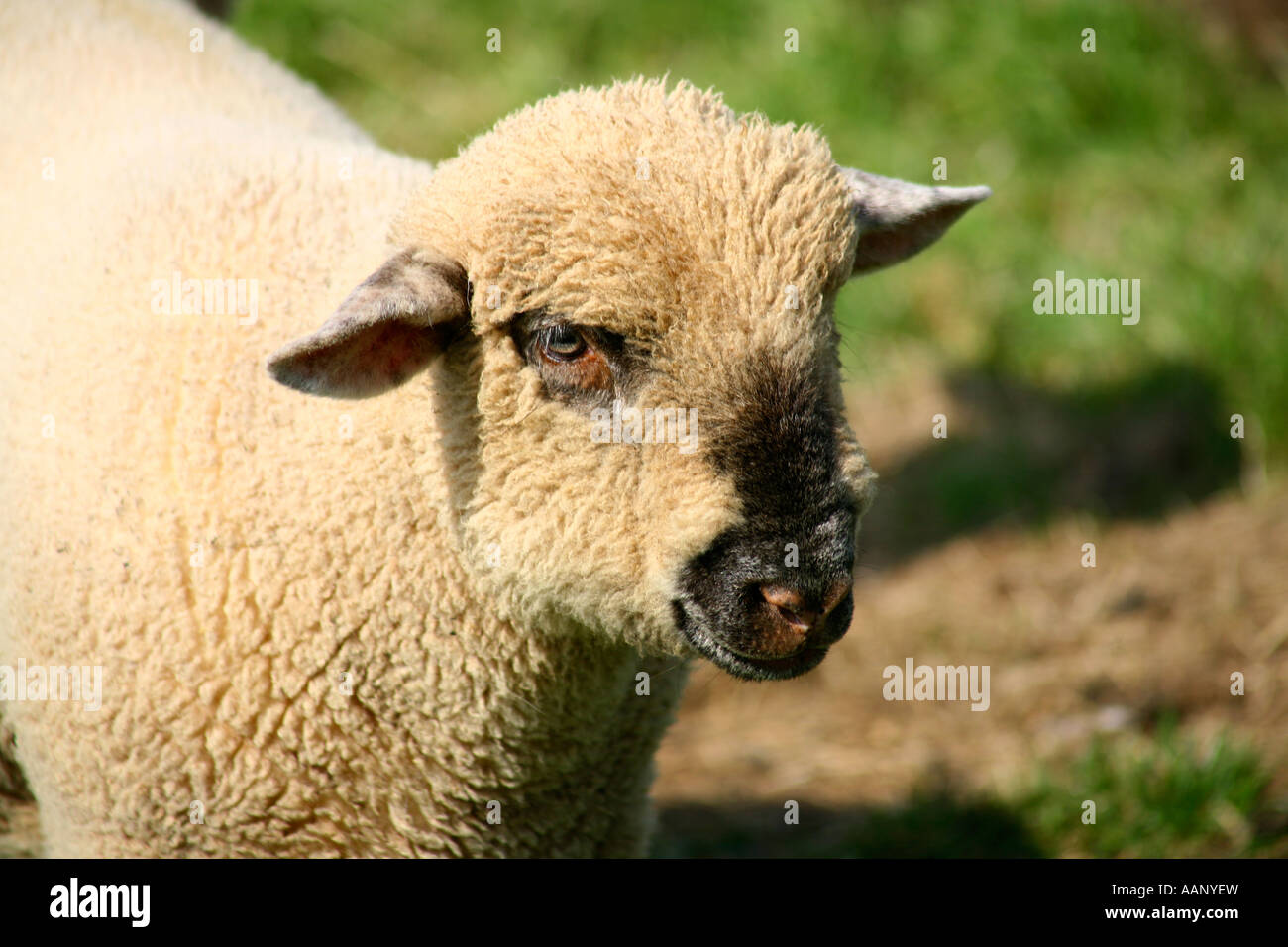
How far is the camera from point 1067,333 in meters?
6.44

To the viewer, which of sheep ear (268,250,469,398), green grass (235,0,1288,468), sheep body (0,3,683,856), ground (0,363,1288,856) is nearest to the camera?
sheep ear (268,250,469,398)

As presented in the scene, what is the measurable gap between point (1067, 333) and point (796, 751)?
2.78 meters

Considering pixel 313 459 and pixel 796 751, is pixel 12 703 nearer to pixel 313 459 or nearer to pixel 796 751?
pixel 313 459

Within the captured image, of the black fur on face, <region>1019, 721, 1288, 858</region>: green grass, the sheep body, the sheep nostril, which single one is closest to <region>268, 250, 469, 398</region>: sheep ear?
the sheep body

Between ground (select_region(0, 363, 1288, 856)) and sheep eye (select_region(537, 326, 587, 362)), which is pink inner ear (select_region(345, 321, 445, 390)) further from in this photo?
ground (select_region(0, 363, 1288, 856))

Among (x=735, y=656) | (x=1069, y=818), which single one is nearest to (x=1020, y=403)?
(x=1069, y=818)

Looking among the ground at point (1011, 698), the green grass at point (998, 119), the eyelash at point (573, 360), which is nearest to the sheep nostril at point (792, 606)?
the eyelash at point (573, 360)

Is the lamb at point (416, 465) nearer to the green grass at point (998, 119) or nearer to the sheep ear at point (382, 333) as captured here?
the sheep ear at point (382, 333)

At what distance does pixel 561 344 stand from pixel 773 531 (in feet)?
1.86

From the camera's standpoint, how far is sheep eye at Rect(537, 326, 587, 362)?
255 centimetres

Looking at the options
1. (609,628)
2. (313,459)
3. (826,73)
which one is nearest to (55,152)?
(313,459)

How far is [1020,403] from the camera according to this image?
6406 millimetres

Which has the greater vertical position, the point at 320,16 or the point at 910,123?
the point at 320,16

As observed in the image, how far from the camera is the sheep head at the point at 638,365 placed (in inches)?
96.6
